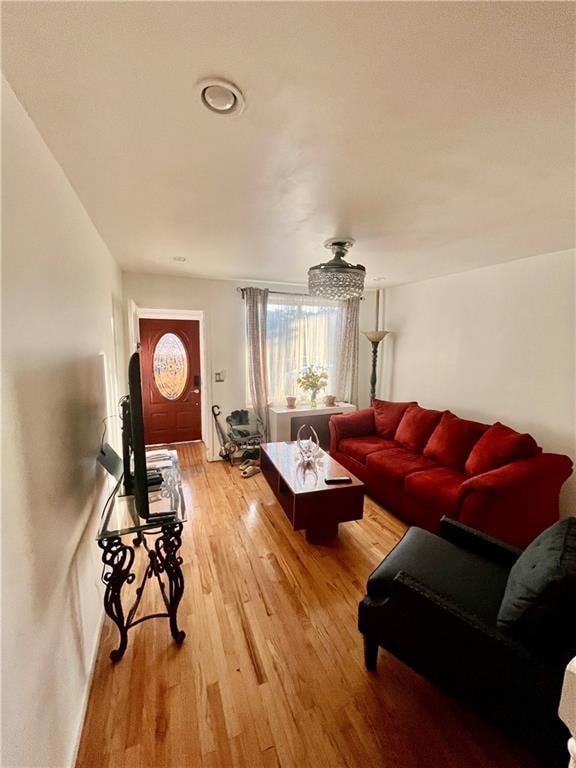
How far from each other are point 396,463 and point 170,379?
3652mm

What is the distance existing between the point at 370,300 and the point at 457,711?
452 cm

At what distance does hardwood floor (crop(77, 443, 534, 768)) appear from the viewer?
1227 mm

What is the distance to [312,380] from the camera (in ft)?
15.0

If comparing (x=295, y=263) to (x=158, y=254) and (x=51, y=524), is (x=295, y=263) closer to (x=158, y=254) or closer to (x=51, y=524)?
(x=158, y=254)

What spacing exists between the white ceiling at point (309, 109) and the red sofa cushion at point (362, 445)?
7.42 feet

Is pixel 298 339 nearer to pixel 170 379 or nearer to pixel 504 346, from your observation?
pixel 170 379

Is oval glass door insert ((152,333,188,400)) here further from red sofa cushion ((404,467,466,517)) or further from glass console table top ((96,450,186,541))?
red sofa cushion ((404,467,466,517))

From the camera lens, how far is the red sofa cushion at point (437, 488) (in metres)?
2.41

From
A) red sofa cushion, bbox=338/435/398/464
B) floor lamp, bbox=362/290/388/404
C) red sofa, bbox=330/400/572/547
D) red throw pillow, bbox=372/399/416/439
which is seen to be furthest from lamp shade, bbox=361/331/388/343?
red sofa cushion, bbox=338/435/398/464

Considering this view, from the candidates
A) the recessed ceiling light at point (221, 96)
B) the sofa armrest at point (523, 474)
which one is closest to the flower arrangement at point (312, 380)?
the sofa armrest at point (523, 474)

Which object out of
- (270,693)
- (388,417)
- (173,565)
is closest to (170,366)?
(388,417)

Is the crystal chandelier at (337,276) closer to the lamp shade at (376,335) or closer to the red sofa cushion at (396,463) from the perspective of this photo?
the red sofa cushion at (396,463)

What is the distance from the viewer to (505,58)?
85 cm

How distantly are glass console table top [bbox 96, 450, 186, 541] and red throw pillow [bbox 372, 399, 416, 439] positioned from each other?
2.63 metres
